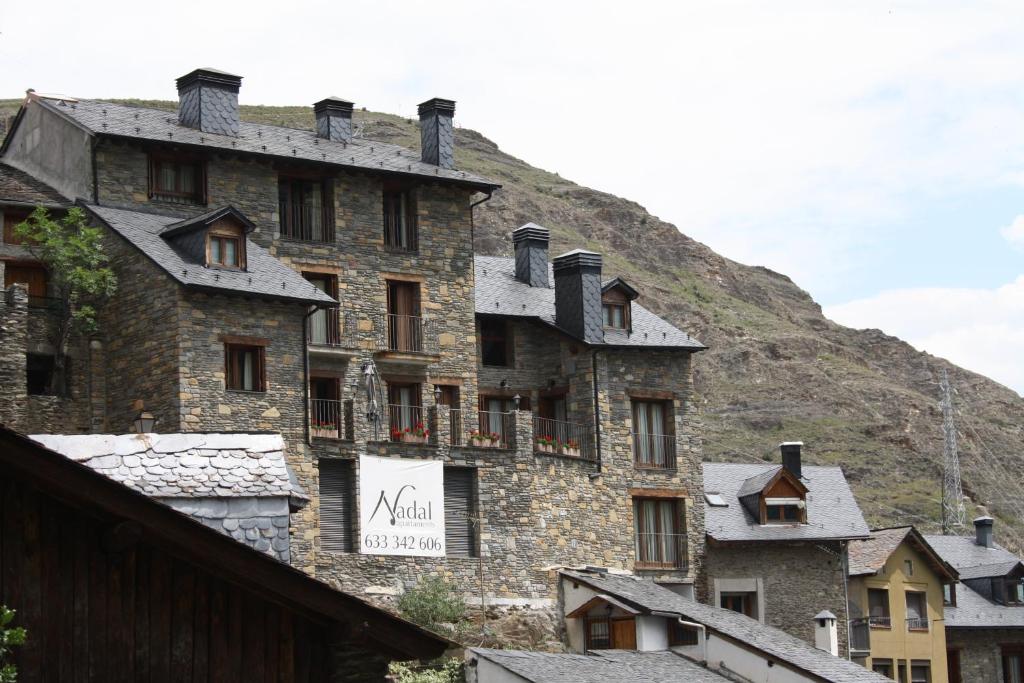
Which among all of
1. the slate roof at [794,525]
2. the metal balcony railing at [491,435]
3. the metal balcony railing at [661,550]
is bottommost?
the metal balcony railing at [661,550]

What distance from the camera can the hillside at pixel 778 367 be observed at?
294 ft

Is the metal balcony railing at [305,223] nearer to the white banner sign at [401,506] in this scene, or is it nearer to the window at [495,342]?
the window at [495,342]

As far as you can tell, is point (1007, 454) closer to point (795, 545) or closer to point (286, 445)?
point (795, 545)

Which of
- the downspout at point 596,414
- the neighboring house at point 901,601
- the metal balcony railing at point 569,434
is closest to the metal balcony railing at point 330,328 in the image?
the metal balcony railing at point 569,434

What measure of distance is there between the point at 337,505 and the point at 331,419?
2.35 meters

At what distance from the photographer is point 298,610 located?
47.4ft

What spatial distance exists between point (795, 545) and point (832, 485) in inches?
165

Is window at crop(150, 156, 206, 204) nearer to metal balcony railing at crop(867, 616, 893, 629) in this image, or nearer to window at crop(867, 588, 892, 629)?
window at crop(867, 588, 892, 629)

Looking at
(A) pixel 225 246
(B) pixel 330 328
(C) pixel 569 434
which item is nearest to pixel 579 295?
(C) pixel 569 434

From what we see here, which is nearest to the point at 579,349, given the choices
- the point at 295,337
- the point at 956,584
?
the point at 295,337

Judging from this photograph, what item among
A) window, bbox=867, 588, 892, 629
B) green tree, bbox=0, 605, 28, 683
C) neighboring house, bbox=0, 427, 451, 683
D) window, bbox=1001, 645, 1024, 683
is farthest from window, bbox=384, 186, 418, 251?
green tree, bbox=0, 605, 28, 683

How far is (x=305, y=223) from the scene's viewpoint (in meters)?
44.7

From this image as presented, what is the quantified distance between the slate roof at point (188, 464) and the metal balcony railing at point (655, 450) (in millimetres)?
30946

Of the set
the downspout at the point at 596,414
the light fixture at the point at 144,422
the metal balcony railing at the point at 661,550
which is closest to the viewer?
the light fixture at the point at 144,422
